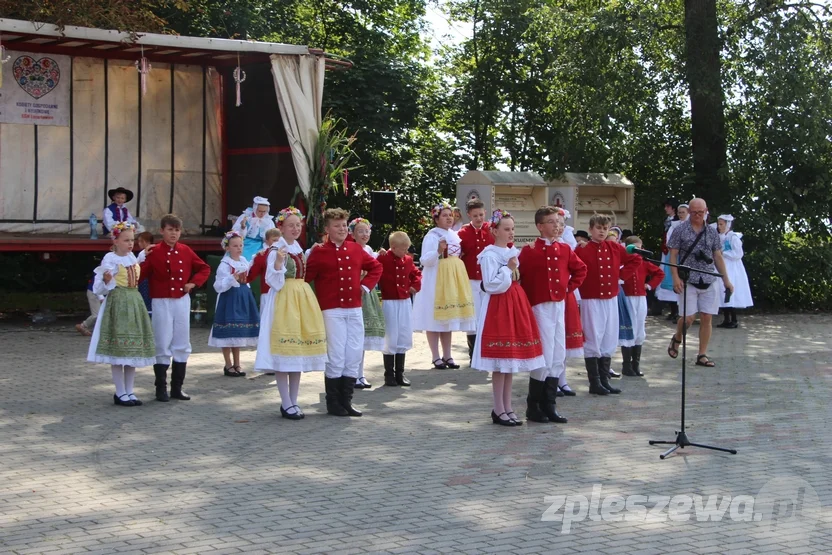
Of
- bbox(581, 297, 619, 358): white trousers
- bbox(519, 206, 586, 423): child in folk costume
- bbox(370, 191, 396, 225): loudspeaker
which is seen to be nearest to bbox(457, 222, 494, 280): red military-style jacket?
bbox(581, 297, 619, 358): white trousers

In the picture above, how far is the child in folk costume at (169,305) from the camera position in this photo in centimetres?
987

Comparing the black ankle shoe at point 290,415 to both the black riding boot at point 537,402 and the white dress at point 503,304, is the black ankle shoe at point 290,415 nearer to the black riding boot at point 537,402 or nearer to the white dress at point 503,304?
the white dress at point 503,304

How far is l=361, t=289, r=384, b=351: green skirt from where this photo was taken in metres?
10.7

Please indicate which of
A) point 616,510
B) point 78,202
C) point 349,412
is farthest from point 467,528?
point 78,202

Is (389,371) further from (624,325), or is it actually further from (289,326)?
(624,325)

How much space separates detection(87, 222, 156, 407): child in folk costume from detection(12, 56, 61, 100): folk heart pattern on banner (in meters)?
8.71

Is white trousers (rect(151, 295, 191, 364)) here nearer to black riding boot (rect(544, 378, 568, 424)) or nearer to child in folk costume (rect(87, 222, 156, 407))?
child in folk costume (rect(87, 222, 156, 407))

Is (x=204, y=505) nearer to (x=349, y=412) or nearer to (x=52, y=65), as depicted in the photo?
(x=349, y=412)

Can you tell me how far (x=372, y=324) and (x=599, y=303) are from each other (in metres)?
2.18

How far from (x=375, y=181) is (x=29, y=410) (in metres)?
14.1

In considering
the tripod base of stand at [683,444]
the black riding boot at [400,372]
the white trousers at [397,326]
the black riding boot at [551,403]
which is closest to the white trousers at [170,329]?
the white trousers at [397,326]

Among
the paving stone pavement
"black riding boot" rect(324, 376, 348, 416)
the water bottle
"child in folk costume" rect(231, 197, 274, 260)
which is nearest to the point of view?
the paving stone pavement

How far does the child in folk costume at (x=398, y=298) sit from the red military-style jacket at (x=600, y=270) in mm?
1759

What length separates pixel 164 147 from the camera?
18.8 meters
